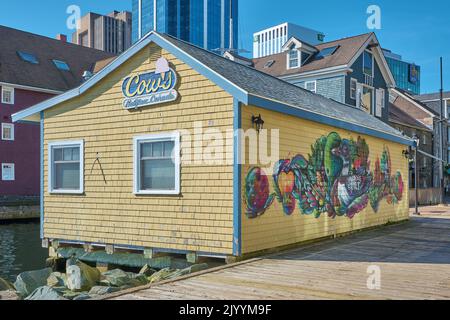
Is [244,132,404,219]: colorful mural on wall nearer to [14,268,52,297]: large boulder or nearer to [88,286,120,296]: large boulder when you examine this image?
[88,286,120,296]: large boulder

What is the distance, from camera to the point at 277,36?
437 feet

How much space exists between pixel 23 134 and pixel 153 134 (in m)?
23.1

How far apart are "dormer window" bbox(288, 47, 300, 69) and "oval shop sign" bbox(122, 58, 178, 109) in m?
21.2

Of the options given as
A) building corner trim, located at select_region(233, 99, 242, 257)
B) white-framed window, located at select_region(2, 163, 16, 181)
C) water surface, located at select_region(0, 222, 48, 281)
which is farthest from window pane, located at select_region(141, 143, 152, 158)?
white-framed window, located at select_region(2, 163, 16, 181)

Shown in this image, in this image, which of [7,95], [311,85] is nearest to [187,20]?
[7,95]

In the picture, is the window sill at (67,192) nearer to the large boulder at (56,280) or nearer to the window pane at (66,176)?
the window pane at (66,176)

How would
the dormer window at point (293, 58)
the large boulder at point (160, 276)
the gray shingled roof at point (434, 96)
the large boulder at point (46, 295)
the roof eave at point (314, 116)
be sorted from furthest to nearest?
the gray shingled roof at point (434, 96), the dormer window at point (293, 58), the roof eave at point (314, 116), the large boulder at point (160, 276), the large boulder at point (46, 295)

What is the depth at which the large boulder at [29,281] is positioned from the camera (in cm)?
811

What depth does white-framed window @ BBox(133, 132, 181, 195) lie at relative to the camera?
29.9 ft

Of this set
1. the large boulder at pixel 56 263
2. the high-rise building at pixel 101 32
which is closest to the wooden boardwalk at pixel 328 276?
the large boulder at pixel 56 263

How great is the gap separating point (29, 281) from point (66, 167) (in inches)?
128

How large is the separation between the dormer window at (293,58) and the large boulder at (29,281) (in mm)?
23531

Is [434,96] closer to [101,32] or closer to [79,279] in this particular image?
[79,279]

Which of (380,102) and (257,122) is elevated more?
(380,102)
